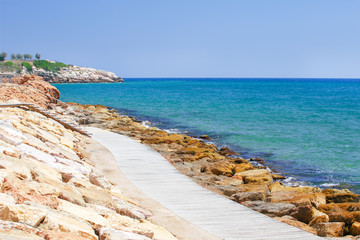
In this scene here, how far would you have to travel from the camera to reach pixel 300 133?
28.0 metres

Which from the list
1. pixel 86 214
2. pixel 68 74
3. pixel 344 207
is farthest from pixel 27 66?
pixel 86 214

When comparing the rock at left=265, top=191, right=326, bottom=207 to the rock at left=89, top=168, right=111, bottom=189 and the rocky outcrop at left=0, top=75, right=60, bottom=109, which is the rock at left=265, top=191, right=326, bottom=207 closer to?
the rock at left=89, top=168, right=111, bottom=189

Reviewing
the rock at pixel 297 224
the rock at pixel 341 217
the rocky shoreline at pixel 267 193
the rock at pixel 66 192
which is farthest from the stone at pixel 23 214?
the rock at pixel 341 217

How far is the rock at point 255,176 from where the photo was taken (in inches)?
540

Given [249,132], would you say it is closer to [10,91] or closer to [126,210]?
[10,91]

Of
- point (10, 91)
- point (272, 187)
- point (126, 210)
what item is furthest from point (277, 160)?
point (10, 91)

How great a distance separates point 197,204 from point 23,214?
5270 millimetres

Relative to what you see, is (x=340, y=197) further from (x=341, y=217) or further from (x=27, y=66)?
(x=27, y=66)

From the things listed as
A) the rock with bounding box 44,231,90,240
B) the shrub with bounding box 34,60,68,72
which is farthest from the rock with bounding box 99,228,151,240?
the shrub with bounding box 34,60,68,72

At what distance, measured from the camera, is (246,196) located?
420 inches

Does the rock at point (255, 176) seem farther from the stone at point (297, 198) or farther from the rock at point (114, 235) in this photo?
the rock at point (114, 235)

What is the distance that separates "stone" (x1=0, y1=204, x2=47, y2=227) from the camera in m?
4.56

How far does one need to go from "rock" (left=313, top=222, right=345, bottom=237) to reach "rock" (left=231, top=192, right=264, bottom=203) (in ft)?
6.95

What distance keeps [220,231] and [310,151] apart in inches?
610
